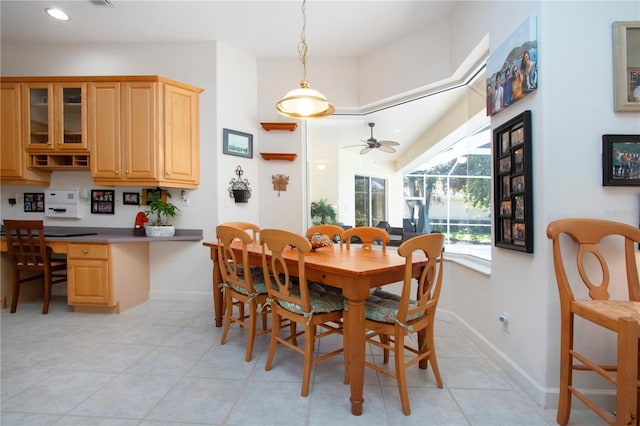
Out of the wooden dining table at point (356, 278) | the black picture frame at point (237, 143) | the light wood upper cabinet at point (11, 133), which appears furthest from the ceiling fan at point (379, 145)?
the light wood upper cabinet at point (11, 133)

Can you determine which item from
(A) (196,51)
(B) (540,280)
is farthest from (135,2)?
(B) (540,280)

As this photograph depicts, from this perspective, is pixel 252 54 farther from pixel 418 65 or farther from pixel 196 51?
pixel 418 65

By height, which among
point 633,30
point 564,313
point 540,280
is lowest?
point 564,313

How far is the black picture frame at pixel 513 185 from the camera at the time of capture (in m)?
1.73

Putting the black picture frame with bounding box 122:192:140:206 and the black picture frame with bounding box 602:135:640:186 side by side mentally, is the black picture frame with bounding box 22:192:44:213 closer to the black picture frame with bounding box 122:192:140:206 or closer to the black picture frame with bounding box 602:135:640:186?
the black picture frame with bounding box 122:192:140:206

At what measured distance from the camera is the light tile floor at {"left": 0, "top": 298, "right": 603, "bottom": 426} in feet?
5.13

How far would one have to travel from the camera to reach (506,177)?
199 centimetres

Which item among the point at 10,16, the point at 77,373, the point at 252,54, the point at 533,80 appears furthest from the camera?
the point at 252,54

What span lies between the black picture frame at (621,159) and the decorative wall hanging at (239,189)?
3.29 metres

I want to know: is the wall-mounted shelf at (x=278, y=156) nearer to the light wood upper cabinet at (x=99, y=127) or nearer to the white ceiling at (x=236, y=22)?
the light wood upper cabinet at (x=99, y=127)

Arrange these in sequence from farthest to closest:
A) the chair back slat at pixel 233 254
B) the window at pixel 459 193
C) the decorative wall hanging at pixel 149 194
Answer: the decorative wall hanging at pixel 149 194 → the window at pixel 459 193 → the chair back slat at pixel 233 254

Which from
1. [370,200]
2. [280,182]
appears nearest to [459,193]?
[370,200]

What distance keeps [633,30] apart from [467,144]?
146cm

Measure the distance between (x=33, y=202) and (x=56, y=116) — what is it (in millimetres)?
1220
